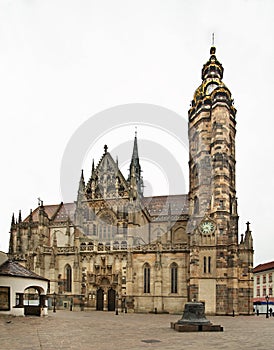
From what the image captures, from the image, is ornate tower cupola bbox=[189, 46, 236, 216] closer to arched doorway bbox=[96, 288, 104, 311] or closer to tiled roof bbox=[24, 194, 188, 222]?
tiled roof bbox=[24, 194, 188, 222]

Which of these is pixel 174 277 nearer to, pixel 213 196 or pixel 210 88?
pixel 213 196

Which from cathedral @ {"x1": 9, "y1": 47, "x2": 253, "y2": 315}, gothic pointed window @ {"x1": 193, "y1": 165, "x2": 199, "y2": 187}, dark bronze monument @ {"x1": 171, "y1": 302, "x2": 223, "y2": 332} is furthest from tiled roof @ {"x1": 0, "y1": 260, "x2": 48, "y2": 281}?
gothic pointed window @ {"x1": 193, "y1": 165, "x2": 199, "y2": 187}

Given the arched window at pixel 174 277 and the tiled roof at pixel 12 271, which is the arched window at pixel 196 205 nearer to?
the arched window at pixel 174 277

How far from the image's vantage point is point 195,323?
2453 centimetres

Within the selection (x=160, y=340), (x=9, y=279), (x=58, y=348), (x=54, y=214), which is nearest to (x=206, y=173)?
(x=54, y=214)

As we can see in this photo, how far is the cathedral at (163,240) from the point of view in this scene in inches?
2063

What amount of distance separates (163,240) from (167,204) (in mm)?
7016

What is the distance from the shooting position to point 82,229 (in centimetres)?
6272

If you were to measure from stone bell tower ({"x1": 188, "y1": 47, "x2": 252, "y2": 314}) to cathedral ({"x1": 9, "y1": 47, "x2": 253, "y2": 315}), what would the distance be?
0.37ft

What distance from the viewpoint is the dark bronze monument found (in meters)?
24.1

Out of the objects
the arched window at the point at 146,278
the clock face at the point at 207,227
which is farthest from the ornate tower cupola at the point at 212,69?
the arched window at the point at 146,278

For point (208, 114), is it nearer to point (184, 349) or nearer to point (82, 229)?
point (82, 229)

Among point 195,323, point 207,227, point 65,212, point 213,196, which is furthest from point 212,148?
point 195,323

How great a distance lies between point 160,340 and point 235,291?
110 feet
